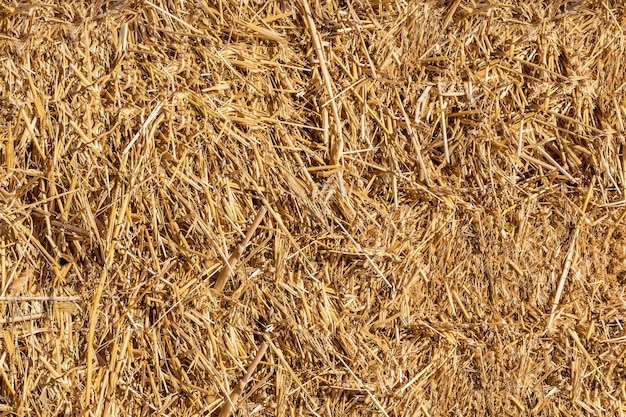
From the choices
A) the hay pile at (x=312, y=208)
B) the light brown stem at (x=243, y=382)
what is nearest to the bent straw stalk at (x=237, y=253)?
the hay pile at (x=312, y=208)

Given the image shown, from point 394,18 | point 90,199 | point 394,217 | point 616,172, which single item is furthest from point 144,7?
point 616,172

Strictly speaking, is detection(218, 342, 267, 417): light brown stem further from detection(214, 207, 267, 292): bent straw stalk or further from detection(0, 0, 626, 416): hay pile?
detection(214, 207, 267, 292): bent straw stalk

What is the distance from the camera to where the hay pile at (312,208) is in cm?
170

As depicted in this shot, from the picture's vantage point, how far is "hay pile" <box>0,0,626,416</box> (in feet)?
5.59

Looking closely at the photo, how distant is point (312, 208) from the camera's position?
1.80 metres

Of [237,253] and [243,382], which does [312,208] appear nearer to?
[237,253]

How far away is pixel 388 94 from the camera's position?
1879 millimetres

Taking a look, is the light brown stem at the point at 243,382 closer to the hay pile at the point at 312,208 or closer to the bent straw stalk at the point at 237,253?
the hay pile at the point at 312,208

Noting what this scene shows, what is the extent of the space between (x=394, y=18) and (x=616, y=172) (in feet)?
2.46

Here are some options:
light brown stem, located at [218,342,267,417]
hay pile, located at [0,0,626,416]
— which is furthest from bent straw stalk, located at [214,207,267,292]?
light brown stem, located at [218,342,267,417]

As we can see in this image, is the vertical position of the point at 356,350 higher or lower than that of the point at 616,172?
lower

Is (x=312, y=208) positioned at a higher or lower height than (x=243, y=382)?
higher

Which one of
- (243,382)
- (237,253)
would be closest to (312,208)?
(237,253)

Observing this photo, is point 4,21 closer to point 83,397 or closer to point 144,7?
point 144,7
